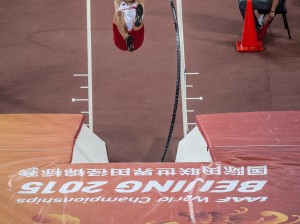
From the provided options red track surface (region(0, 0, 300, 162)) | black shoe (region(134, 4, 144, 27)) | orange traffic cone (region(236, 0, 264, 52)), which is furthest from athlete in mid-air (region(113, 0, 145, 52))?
orange traffic cone (region(236, 0, 264, 52))

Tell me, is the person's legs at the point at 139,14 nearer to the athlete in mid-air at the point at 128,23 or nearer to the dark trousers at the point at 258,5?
the athlete in mid-air at the point at 128,23

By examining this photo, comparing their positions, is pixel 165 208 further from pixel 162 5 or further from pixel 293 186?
pixel 162 5

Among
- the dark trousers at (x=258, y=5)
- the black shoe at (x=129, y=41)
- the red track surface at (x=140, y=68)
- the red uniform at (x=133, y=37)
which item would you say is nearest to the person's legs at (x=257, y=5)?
the dark trousers at (x=258, y=5)

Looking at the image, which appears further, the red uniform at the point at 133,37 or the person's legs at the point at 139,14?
the red uniform at the point at 133,37

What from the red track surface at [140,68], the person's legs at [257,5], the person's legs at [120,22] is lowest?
the red track surface at [140,68]

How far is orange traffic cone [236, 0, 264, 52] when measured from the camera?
6176mm

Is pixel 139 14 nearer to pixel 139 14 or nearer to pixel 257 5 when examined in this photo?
pixel 139 14

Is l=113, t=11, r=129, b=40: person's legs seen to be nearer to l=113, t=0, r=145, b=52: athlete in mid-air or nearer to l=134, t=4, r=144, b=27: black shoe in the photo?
l=113, t=0, r=145, b=52: athlete in mid-air

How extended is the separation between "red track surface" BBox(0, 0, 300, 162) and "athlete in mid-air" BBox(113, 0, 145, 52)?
0.81 meters

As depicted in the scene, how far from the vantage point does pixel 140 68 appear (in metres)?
6.09

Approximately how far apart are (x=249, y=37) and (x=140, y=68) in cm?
124

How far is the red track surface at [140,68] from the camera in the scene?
573 cm

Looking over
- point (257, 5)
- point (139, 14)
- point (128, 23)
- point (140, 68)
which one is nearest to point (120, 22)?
point (128, 23)

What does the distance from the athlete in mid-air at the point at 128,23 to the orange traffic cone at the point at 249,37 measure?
152 centimetres
